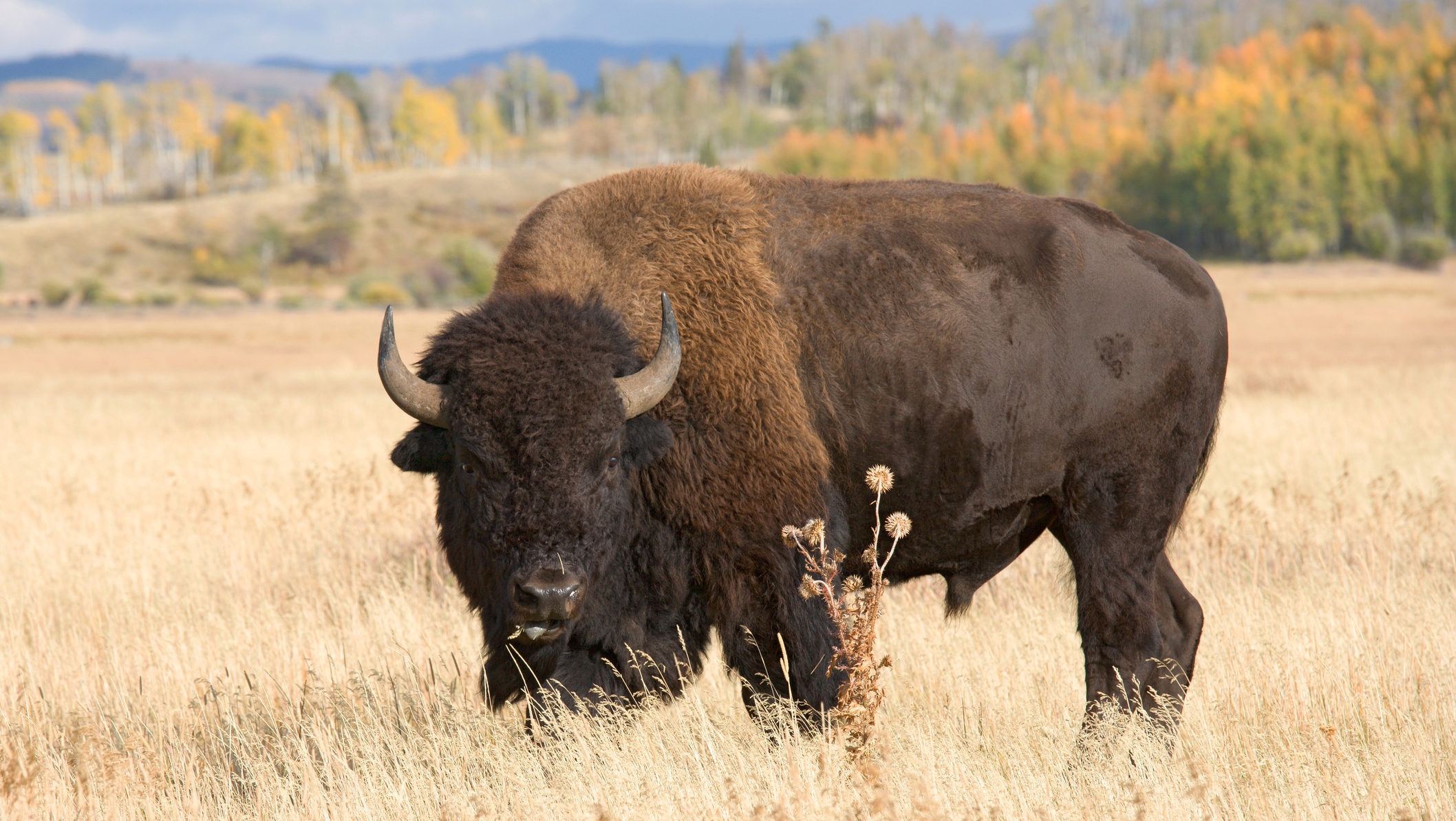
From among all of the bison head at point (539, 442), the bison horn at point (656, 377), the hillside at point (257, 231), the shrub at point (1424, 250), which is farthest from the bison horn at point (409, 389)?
the shrub at point (1424, 250)

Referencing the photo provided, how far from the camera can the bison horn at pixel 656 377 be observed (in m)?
4.43

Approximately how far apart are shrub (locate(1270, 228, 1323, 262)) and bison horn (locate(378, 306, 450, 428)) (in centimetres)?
9152

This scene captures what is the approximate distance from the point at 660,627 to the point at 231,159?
15878cm

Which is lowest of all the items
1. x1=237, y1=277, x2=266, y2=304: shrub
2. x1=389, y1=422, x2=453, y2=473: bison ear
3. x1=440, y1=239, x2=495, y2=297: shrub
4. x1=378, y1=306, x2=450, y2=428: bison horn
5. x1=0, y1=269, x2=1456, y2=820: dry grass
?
x1=237, y1=277, x2=266, y2=304: shrub

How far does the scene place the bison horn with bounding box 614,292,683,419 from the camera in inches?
175

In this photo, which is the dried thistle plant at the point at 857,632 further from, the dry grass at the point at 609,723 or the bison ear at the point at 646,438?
the bison ear at the point at 646,438

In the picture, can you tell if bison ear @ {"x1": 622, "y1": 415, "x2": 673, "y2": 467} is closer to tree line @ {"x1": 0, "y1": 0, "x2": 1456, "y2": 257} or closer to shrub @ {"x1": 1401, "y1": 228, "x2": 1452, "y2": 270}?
tree line @ {"x1": 0, "y1": 0, "x2": 1456, "y2": 257}

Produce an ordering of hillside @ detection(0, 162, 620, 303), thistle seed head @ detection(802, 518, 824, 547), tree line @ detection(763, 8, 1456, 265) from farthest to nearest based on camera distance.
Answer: tree line @ detection(763, 8, 1456, 265)
hillside @ detection(0, 162, 620, 303)
thistle seed head @ detection(802, 518, 824, 547)

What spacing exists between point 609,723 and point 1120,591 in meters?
2.36

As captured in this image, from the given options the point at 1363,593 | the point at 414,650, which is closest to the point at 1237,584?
the point at 1363,593

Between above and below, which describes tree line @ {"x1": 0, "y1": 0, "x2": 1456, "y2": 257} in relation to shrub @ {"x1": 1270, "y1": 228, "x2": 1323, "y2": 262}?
above

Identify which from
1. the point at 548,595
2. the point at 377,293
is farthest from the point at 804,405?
the point at 377,293

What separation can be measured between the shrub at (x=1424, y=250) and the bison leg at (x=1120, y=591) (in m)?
78.8

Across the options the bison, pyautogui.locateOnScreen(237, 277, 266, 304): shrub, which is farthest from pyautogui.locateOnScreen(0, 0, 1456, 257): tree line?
the bison
